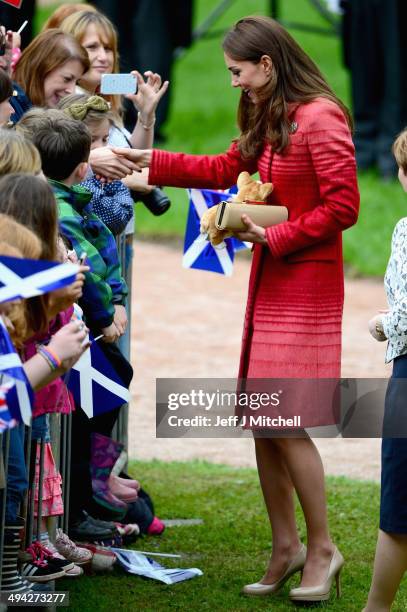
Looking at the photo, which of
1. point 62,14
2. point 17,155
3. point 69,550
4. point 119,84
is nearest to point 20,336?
point 17,155

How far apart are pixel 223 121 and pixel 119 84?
14.5m

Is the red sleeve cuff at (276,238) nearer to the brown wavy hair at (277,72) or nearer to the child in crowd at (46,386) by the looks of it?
the brown wavy hair at (277,72)

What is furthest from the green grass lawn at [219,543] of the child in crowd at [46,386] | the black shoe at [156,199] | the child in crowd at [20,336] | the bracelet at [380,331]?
the black shoe at [156,199]

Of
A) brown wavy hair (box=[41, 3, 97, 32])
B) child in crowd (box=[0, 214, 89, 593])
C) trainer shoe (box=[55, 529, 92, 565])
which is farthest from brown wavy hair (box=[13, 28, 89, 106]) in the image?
child in crowd (box=[0, 214, 89, 593])

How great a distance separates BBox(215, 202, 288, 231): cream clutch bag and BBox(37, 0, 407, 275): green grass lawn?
8.41m

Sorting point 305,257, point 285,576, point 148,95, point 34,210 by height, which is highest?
point 148,95

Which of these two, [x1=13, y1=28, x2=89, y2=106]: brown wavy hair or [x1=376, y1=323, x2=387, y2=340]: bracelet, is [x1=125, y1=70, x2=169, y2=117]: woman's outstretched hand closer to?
[x1=13, y1=28, x2=89, y2=106]: brown wavy hair

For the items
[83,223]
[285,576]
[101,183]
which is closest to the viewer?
[83,223]

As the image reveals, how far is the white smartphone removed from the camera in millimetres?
4902

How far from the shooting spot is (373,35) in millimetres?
15672

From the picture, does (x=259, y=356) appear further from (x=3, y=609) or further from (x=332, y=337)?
(x=3, y=609)

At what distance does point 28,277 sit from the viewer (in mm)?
3363

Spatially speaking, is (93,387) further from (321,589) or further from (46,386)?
(321,589)

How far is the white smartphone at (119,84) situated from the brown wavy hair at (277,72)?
463mm
